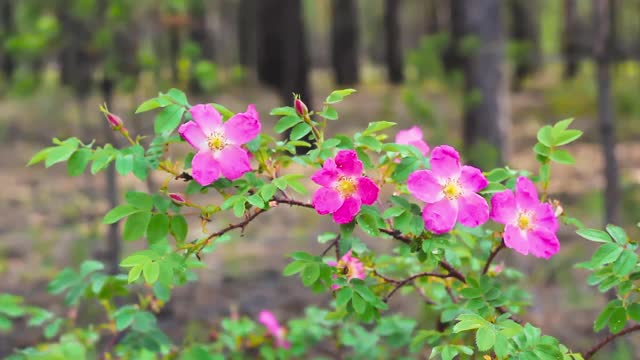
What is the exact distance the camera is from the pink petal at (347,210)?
6.87 ft

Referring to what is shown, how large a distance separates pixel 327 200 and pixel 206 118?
1.12ft

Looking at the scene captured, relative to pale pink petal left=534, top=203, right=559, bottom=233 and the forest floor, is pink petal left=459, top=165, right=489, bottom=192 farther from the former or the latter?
the forest floor

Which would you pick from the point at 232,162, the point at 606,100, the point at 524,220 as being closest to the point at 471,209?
the point at 524,220

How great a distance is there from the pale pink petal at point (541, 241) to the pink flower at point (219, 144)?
657 millimetres

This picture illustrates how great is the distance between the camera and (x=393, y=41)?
2083cm

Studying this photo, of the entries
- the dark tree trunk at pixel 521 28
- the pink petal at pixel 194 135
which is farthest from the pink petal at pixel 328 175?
the dark tree trunk at pixel 521 28

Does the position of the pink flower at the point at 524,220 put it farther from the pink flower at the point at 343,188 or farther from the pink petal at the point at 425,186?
the pink flower at the point at 343,188

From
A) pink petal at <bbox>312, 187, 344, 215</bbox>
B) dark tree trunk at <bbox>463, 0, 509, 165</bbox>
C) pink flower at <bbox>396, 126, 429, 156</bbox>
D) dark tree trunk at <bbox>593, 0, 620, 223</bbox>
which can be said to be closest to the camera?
pink petal at <bbox>312, 187, 344, 215</bbox>

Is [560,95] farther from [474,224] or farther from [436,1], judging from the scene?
[474,224]

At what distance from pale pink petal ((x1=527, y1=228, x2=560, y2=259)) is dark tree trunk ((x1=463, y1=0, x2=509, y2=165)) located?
3.21 meters

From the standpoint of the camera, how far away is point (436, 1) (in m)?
23.0

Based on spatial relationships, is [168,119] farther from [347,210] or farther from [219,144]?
[347,210]

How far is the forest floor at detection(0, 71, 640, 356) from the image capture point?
5.57 meters

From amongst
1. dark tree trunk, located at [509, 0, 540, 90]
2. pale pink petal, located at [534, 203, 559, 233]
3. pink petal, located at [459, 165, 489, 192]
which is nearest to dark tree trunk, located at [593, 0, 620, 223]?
pale pink petal, located at [534, 203, 559, 233]
